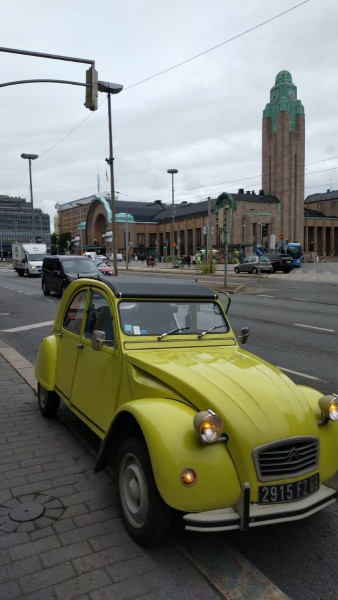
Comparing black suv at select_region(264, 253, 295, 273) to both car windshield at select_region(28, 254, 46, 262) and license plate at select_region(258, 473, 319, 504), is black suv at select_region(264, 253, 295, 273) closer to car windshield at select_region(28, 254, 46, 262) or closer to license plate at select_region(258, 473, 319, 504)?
car windshield at select_region(28, 254, 46, 262)

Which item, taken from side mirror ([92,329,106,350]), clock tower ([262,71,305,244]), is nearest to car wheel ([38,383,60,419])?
side mirror ([92,329,106,350])

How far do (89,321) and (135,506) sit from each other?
5.86 ft

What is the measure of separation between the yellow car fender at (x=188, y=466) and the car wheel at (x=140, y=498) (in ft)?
0.47

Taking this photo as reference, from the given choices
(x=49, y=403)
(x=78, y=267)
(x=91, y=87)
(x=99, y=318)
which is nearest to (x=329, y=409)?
(x=99, y=318)

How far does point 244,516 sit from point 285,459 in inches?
15.9

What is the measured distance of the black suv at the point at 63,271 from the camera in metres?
19.0

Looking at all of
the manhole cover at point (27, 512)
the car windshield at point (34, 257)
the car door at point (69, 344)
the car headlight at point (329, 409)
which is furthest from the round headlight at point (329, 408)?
the car windshield at point (34, 257)

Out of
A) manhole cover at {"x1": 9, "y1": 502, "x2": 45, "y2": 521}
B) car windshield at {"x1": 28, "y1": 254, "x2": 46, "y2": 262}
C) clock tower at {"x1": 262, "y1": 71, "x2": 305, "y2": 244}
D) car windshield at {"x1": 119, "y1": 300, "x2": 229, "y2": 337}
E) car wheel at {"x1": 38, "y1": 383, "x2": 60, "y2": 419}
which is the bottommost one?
manhole cover at {"x1": 9, "y1": 502, "x2": 45, "y2": 521}

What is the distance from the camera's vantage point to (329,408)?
311cm

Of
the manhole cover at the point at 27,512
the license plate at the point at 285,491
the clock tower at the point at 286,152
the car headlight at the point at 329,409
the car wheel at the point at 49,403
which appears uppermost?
the clock tower at the point at 286,152

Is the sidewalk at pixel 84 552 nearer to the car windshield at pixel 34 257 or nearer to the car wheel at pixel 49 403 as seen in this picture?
the car wheel at pixel 49 403

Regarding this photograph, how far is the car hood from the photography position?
278cm

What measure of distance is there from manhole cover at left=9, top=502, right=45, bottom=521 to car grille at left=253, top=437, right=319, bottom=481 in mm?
1611

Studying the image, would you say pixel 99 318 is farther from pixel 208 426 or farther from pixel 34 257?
pixel 34 257
